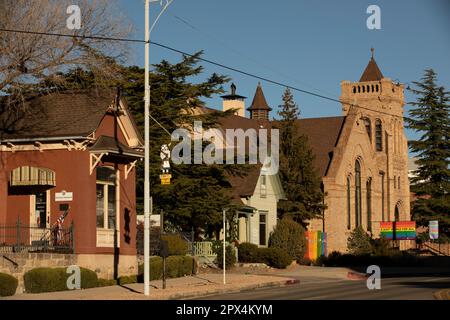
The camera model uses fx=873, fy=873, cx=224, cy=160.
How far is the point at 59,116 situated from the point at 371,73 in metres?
53.0

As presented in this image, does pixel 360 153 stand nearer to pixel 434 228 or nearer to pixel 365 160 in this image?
pixel 365 160

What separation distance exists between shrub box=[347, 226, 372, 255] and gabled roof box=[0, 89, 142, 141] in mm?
33996

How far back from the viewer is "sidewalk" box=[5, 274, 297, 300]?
27.1m

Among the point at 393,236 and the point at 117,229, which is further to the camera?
the point at 393,236

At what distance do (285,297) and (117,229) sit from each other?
9.16 metres

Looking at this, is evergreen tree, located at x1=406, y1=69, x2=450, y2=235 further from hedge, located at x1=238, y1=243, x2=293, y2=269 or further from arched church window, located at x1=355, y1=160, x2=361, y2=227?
hedge, located at x1=238, y1=243, x2=293, y2=269

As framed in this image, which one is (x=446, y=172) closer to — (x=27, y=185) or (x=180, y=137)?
(x=180, y=137)

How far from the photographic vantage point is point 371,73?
8238cm

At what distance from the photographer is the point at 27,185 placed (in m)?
33.0

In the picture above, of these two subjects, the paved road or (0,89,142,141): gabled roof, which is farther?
(0,89,142,141): gabled roof

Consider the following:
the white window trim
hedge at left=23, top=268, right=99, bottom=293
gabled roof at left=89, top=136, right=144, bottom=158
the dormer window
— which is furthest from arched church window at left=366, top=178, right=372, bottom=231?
hedge at left=23, top=268, right=99, bottom=293

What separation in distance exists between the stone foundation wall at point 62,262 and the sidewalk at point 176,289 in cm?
118
